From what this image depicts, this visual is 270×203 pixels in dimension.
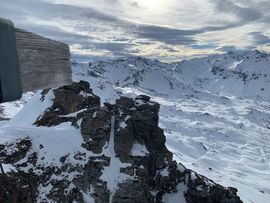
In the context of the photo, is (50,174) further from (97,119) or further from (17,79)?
(17,79)

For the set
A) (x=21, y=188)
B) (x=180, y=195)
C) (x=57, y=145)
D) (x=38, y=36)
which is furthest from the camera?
(x=180, y=195)

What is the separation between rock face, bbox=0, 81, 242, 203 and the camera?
63469 millimetres

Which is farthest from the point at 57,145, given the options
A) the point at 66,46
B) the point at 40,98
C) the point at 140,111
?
the point at 66,46

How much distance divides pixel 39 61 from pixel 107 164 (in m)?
69.7

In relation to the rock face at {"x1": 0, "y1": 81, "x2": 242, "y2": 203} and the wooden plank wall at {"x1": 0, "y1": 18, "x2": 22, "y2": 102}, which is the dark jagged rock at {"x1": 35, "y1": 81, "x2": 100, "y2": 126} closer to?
the rock face at {"x1": 0, "y1": 81, "x2": 242, "y2": 203}

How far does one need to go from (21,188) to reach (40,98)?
43108mm

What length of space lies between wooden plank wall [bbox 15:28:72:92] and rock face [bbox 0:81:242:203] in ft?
165

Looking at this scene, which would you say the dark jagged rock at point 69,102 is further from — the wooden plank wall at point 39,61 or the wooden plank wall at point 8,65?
the wooden plank wall at point 8,65

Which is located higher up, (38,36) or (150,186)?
(38,36)

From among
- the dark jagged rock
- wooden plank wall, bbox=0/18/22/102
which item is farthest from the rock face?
wooden plank wall, bbox=0/18/22/102

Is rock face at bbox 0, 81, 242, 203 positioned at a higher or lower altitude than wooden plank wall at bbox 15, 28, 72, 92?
lower

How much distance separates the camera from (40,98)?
9875 cm

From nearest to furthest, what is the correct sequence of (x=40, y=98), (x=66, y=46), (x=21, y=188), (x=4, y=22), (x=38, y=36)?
1. (x=4, y=22)
2. (x=38, y=36)
3. (x=66, y=46)
4. (x=21, y=188)
5. (x=40, y=98)

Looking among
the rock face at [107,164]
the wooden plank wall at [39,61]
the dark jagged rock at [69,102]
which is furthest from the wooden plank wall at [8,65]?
the dark jagged rock at [69,102]
